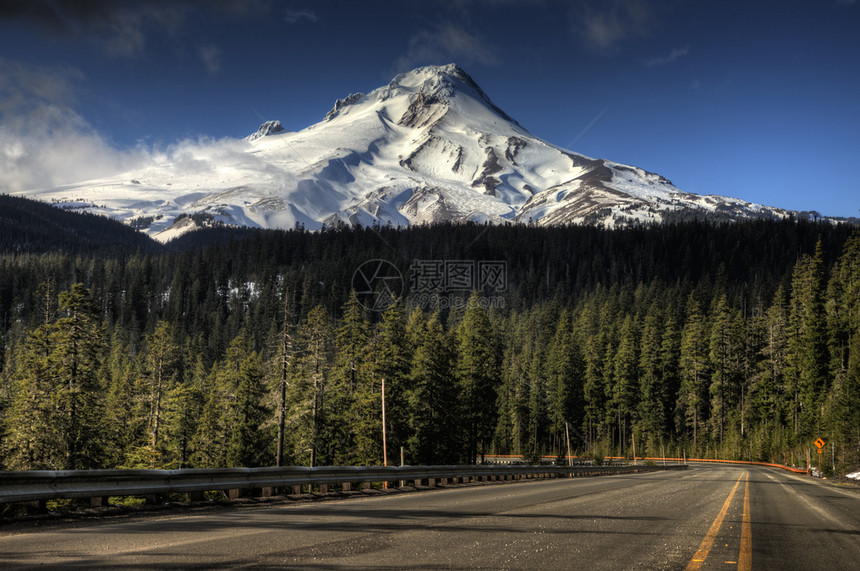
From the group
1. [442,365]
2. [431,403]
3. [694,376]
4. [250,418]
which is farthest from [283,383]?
[694,376]

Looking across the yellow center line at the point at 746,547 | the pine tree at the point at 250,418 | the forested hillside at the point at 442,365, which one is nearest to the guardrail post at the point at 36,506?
the yellow center line at the point at 746,547

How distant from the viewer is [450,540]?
820 cm

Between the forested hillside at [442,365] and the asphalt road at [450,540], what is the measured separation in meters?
24.8

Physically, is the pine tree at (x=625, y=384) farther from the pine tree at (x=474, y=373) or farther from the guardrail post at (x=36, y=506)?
the guardrail post at (x=36, y=506)

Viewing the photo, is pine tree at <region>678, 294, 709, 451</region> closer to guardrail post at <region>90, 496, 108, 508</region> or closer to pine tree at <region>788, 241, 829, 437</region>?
pine tree at <region>788, 241, 829, 437</region>

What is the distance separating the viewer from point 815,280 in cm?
5812

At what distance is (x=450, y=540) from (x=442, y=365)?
107ft

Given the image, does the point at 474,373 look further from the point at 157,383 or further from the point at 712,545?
the point at 712,545

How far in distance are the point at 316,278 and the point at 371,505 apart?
152m

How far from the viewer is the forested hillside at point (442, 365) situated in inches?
1436

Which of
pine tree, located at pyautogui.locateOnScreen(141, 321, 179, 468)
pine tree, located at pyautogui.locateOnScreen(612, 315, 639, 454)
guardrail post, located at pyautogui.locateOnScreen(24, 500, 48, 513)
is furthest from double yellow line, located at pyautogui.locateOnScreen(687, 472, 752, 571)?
pine tree, located at pyautogui.locateOnScreen(612, 315, 639, 454)

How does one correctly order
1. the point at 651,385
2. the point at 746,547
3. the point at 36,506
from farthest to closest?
the point at 651,385, the point at 36,506, the point at 746,547

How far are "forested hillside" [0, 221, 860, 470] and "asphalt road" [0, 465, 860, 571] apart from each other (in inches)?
975

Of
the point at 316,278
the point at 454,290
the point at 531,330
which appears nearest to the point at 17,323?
the point at 316,278
